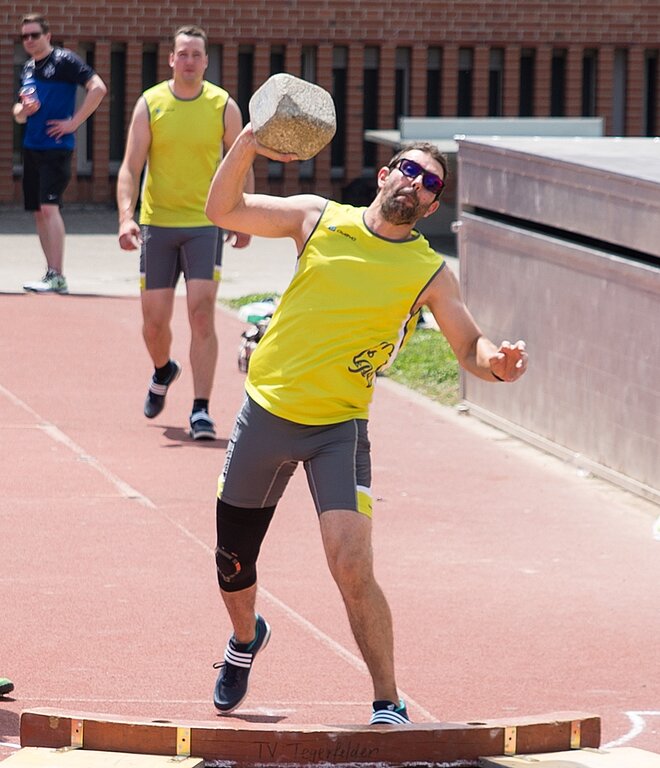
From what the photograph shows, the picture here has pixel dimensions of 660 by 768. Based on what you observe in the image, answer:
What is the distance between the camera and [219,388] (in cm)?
1180

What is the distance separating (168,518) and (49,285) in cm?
711

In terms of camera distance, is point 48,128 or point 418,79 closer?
point 48,128

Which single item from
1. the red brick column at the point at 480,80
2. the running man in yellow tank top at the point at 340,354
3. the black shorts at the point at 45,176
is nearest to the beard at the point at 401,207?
the running man in yellow tank top at the point at 340,354

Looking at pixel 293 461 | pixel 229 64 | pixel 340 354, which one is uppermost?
pixel 229 64

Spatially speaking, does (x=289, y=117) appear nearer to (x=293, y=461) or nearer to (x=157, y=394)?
(x=293, y=461)

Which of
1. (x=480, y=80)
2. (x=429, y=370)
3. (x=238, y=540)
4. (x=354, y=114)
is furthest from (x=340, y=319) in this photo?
(x=480, y=80)

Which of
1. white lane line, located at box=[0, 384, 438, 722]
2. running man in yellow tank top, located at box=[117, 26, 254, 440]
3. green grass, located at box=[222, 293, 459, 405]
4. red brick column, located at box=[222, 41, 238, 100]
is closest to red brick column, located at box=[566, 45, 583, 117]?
red brick column, located at box=[222, 41, 238, 100]

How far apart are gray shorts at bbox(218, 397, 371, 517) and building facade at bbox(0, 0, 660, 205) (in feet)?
53.5

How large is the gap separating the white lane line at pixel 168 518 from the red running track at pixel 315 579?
17 millimetres

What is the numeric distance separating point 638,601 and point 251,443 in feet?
7.94

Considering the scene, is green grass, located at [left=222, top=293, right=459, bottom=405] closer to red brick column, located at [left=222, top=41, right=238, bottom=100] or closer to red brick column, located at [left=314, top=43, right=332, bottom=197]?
red brick column, located at [left=314, top=43, right=332, bottom=197]

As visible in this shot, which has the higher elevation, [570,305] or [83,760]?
[570,305]

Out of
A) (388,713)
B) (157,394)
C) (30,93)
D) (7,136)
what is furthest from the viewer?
(7,136)

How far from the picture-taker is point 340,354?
5.51 metres
